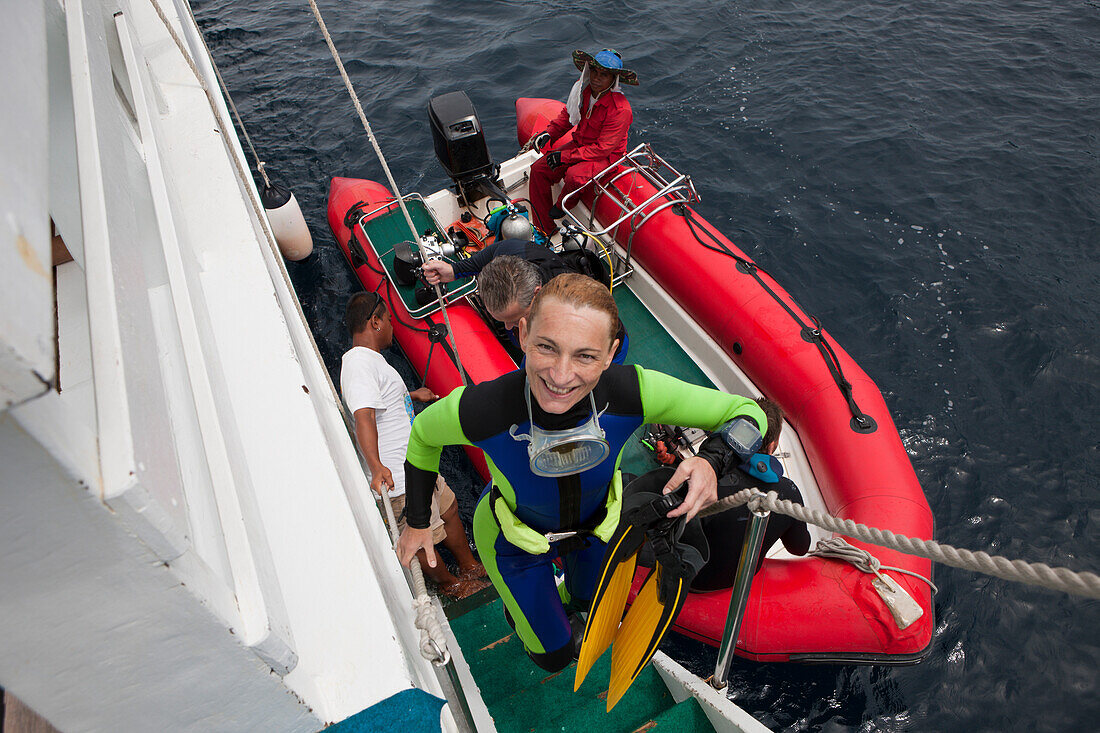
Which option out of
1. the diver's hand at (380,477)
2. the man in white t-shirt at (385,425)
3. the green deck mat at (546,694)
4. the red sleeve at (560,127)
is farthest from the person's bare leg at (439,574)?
the red sleeve at (560,127)

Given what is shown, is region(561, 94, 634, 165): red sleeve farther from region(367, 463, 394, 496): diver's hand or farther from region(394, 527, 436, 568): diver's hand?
region(394, 527, 436, 568): diver's hand

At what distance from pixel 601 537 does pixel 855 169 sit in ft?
18.2

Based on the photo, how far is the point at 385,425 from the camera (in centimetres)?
291

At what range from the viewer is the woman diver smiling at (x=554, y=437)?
4.83ft

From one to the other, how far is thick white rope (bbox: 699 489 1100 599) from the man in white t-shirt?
163 cm

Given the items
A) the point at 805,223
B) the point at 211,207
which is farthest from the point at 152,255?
the point at 805,223

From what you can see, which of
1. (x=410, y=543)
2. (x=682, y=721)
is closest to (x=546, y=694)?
(x=682, y=721)

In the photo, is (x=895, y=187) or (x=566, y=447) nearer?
(x=566, y=447)

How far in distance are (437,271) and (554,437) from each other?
1.88 m

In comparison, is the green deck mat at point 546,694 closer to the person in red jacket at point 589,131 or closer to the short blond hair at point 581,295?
the short blond hair at point 581,295

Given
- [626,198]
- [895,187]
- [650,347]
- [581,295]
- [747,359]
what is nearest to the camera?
[581,295]

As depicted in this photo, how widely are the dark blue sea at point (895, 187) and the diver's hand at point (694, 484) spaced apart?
2000mm

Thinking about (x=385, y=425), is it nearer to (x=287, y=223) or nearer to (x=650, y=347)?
(x=650, y=347)

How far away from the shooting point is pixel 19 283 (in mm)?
433
